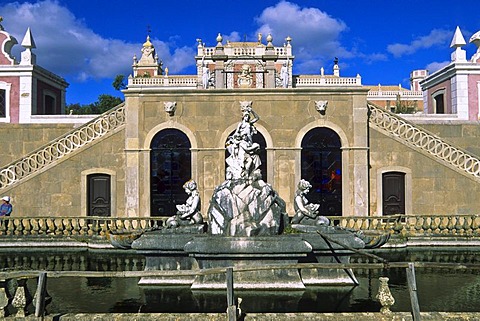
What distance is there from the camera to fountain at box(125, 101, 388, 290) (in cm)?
1011

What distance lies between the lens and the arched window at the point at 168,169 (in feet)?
71.1

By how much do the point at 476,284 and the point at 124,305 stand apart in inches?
293

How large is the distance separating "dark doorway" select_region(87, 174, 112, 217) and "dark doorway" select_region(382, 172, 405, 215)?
38.6ft

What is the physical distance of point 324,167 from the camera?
21.8m

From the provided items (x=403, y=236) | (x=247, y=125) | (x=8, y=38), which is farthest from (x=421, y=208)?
(x=8, y=38)

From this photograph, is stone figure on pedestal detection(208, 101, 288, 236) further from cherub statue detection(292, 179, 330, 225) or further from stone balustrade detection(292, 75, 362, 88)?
stone balustrade detection(292, 75, 362, 88)

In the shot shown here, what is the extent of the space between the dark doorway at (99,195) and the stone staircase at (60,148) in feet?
5.05

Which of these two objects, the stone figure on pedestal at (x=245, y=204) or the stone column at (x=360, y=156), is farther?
the stone column at (x=360, y=156)

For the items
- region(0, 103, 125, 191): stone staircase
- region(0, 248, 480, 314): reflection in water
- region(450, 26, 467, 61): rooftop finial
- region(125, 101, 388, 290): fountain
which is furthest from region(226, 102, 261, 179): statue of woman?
region(450, 26, 467, 61): rooftop finial

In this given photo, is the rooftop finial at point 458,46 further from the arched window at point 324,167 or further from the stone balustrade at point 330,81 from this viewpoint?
the stone balustrade at point 330,81

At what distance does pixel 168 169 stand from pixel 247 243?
12.2 metres

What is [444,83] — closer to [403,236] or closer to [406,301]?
[403,236]

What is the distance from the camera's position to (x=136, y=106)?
21.4 m

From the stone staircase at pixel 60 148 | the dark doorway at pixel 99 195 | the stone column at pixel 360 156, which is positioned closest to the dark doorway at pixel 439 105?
the stone column at pixel 360 156
